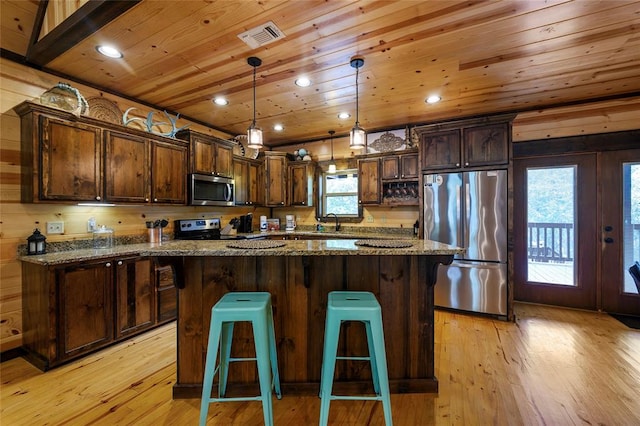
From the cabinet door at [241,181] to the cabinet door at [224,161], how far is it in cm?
26

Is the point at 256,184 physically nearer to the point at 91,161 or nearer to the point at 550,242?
the point at 91,161

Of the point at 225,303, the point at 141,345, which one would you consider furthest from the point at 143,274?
the point at 225,303

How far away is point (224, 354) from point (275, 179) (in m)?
3.52

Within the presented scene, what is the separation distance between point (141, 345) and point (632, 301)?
5680 mm

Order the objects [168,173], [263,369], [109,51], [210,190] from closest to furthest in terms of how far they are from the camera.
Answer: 1. [263,369]
2. [109,51]
3. [168,173]
4. [210,190]

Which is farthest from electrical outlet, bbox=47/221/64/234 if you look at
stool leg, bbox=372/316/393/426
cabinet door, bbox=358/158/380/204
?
cabinet door, bbox=358/158/380/204

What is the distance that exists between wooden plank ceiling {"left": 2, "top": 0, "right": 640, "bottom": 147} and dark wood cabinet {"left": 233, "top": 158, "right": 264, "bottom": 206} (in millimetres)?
1126

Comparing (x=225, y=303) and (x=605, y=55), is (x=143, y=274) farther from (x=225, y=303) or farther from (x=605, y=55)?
→ (x=605, y=55)

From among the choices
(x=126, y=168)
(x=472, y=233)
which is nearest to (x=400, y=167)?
(x=472, y=233)

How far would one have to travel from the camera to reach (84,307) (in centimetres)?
243

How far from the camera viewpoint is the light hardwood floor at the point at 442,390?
1.74m

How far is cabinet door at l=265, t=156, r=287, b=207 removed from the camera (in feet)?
16.2

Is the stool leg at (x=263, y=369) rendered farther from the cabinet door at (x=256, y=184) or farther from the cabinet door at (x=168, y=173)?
the cabinet door at (x=256, y=184)

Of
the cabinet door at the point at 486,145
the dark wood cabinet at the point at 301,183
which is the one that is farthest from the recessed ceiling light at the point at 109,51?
the cabinet door at the point at 486,145
